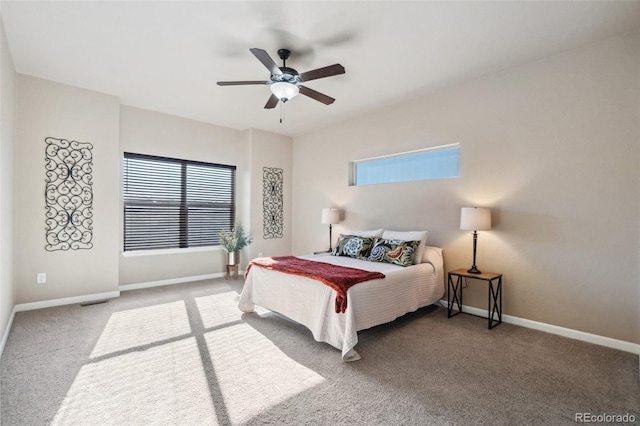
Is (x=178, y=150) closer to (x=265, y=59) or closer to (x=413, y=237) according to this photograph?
(x=265, y=59)

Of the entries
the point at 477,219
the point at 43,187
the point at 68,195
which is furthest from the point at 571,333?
the point at 43,187

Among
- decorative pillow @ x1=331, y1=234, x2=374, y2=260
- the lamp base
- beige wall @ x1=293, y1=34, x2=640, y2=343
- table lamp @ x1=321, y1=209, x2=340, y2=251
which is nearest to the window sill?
table lamp @ x1=321, y1=209, x2=340, y2=251

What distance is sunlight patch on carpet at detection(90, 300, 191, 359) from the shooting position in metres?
2.80

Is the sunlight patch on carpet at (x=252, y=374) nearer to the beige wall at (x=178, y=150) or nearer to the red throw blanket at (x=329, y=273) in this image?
the red throw blanket at (x=329, y=273)

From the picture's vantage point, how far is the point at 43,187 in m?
3.83

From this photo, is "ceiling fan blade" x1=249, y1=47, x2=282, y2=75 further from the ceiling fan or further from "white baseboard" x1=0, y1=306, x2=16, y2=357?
"white baseboard" x1=0, y1=306, x2=16, y2=357

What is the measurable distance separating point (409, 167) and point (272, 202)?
2.84 meters

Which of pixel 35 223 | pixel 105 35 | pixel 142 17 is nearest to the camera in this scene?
pixel 142 17

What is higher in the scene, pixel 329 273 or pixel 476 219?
pixel 476 219

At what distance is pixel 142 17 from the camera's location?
2604mm

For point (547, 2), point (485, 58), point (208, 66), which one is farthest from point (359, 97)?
point (547, 2)

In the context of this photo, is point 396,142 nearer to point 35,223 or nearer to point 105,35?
point 105,35

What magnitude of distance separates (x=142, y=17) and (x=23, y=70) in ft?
7.21

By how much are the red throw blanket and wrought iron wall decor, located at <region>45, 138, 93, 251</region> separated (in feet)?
7.82
